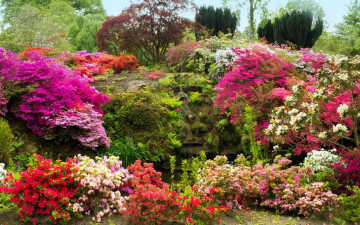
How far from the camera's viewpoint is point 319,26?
18438mm

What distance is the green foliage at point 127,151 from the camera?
7055 millimetres

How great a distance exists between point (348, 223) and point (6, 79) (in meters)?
6.74

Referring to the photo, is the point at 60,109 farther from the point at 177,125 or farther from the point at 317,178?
the point at 317,178

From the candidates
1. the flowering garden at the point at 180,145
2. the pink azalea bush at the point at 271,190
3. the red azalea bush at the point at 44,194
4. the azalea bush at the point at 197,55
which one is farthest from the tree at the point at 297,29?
the red azalea bush at the point at 44,194

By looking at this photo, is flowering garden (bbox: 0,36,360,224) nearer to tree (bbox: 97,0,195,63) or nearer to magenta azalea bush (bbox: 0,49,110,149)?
magenta azalea bush (bbox: 0,49,110,149)

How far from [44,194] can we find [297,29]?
17.8m

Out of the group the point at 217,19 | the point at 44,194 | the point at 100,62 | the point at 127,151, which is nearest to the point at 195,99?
the point at 127,151

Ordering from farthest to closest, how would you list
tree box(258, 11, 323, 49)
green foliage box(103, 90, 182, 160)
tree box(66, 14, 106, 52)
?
tree box(66, 14, 106, 52), tree box(258, 11, 323, 49), green foliage box(103, 90, 182, 160)

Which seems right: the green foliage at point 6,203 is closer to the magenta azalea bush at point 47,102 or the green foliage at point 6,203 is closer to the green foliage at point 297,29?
the magenta azalea bush at point 47,102

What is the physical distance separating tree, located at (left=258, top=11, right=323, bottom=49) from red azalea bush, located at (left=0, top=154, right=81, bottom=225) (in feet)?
54.3

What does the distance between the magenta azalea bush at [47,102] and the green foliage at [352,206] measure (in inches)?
182

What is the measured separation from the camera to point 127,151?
7.11m

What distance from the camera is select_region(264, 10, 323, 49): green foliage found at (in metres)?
18.0

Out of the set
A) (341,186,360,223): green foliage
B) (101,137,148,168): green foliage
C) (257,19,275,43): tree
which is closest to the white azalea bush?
(341,186,360,223): green foliage
